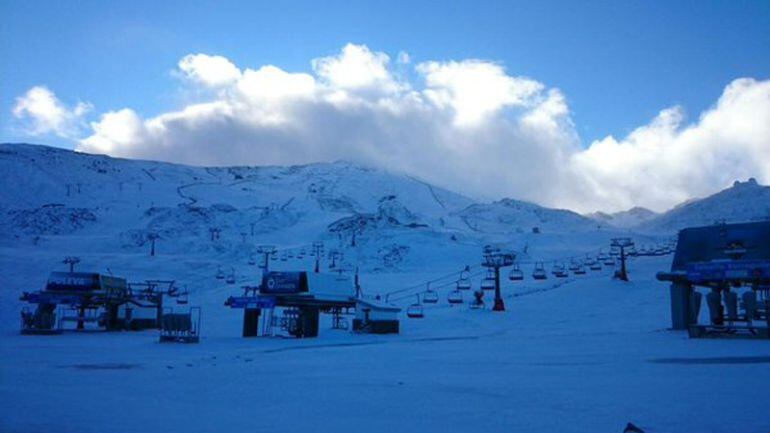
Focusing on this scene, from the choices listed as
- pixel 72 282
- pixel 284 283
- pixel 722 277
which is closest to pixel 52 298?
pixel 72 282

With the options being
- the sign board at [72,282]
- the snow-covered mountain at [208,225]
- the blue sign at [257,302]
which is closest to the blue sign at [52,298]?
the sign board at [72,282]

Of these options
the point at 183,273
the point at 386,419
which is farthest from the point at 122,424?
the point at 183,273

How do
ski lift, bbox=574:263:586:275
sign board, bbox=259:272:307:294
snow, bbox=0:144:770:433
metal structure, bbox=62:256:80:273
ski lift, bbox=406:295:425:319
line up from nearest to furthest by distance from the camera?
snow, bbox=0:144:770:433 < sign board, bbox=259:272:307:294 < ski lift, bbox=406:295:425:319 < metal structure, bbox=62:256:80:273 < ski lift, bbox=574:263:586:275

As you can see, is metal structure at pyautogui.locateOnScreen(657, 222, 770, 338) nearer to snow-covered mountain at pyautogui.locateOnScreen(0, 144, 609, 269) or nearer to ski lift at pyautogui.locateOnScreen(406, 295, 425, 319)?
ski lift at pyautogui.locateOnScreen(406, 295, 425, 319)

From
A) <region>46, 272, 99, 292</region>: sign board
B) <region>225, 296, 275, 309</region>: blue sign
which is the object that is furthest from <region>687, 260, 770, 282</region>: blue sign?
<region>46, 272, 99, 292</region>: sign board

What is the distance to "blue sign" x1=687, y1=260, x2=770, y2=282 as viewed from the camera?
30.3 m

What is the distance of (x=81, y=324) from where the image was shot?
51.8m

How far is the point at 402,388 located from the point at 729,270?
22.5m

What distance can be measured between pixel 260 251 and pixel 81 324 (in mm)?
47260

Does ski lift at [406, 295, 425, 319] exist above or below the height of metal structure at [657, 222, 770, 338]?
below

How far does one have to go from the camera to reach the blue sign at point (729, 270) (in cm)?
3028

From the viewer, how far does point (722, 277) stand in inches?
1228

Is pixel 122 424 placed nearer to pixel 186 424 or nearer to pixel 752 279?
pixel 186 424

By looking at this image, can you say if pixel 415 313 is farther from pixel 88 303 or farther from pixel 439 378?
pixel 439 378
